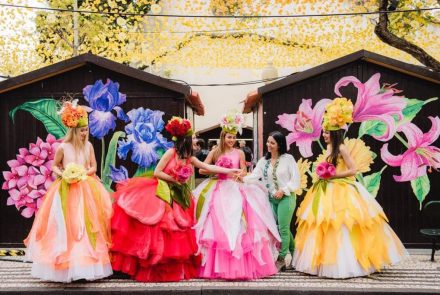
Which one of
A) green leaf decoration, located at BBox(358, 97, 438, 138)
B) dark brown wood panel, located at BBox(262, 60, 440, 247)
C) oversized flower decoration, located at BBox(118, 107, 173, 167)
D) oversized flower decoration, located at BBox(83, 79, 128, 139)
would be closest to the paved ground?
dark brown wood panel, located at BBox(262, 60, 440, 247)

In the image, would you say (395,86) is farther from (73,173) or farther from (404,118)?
(73,173)

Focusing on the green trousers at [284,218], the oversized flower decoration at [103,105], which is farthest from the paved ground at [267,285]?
the oversized flower decoration at [103,105]

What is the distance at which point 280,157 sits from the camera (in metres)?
7.64

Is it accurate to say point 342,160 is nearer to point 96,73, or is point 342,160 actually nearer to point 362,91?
point 362,91

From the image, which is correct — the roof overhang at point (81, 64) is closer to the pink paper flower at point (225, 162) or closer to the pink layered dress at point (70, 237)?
the pink paper flower at point (225, 162)

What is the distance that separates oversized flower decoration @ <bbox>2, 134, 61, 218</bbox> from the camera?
1022 centimetres

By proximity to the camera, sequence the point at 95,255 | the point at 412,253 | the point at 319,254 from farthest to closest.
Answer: the point at 412,253, the point at 319,254, the point at 95,255

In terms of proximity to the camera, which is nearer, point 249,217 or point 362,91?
point 249,217

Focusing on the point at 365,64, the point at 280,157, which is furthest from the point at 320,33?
the point at 280,157

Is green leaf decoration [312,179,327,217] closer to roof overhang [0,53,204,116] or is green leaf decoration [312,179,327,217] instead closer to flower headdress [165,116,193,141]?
flower headdress [165,116,193,141]

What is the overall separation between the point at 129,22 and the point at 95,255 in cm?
1897

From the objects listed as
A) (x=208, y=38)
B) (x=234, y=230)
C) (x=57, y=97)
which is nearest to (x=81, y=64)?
(x=57, y=97)

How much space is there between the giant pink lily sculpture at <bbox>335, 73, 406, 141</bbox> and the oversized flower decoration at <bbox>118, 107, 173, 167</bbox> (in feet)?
12.4

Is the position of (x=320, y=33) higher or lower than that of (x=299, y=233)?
higher
